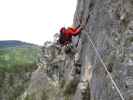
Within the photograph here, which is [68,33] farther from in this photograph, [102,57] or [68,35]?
[102,57]

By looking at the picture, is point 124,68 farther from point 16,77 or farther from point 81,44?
point 16,77

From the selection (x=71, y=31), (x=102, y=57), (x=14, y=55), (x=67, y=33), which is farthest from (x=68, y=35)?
(x=14, y=55)

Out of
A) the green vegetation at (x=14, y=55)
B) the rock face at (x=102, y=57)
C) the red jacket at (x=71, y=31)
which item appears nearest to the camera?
the rock face at (x=102, y=57)

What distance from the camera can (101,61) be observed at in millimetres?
13680

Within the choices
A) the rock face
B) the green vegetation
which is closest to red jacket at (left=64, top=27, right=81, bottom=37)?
the rock face

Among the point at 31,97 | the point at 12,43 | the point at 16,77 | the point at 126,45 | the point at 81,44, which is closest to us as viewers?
the point at 126,45

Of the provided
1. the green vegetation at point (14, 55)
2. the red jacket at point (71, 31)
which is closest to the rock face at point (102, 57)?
the red jacket at point (71, 31)

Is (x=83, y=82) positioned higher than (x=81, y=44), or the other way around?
(x=81, y=44)

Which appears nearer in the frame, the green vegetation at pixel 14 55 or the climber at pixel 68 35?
the climber at pixel 68 35

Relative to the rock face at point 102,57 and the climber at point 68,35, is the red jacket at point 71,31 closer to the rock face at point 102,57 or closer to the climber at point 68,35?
the climber at point 68,35

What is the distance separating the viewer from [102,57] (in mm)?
14273

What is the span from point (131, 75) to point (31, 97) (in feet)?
58.7

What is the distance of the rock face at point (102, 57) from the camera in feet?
39.0

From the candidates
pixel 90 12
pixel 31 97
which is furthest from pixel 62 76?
pixel 90 12
